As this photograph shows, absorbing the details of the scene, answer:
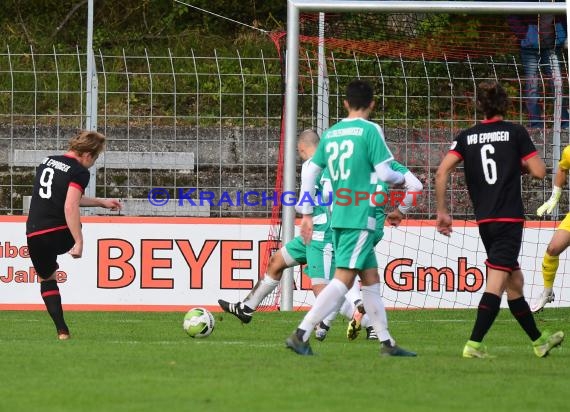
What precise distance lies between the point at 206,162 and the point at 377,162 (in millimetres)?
8899

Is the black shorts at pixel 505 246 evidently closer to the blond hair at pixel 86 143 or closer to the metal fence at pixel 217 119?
the blond hair at pixel 86 143

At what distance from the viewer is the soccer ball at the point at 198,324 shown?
10.8 meters

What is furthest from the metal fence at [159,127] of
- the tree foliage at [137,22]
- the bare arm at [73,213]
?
the bare arm at [73,213]

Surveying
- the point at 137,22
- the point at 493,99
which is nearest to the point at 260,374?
the point at 493,99

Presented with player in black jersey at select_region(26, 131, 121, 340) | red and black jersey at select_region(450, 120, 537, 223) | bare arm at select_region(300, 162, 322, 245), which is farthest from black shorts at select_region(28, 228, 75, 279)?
red and black jersey at select_region(450, 120, 537, 223)

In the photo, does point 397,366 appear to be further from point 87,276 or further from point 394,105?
point 394,105

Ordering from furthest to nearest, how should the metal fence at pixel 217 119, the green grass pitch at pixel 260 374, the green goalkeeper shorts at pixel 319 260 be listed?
the metal fence at pixel 217 119 → the green goalkeeper shorts at pixel 319 260 → the green grass pitch at pixel 260 374

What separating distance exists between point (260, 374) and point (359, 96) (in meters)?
2.25

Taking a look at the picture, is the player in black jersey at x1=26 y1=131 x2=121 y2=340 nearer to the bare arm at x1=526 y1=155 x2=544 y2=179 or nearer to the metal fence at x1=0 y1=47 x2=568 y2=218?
the bare arm at x1=526 y1=155 x2=544 y2=179

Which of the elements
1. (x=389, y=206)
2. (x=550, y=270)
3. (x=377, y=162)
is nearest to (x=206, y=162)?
(x=389, y=206)

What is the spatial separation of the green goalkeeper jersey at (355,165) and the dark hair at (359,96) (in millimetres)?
114

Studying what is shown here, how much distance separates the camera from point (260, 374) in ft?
25.3

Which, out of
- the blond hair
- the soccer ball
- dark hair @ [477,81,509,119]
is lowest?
the soccer ball

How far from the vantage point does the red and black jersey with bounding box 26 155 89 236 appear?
10398mm
